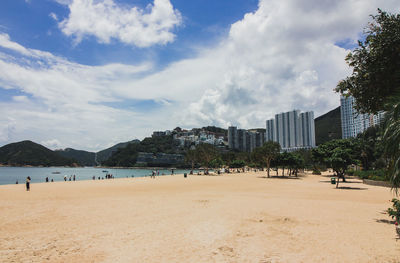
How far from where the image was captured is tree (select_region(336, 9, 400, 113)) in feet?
37.9

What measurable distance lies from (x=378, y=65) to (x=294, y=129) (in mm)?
174113

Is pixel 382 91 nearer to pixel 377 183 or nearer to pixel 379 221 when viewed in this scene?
pixel 379 221

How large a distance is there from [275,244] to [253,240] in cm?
84

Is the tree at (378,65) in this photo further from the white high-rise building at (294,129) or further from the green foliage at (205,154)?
the white high-rise building at (294,129)

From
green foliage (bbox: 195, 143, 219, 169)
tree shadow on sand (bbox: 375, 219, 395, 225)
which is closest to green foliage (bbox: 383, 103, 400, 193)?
tree shadow on sand (bbox: 375, 219, 395, 225)

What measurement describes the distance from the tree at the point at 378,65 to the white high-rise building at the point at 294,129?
521 ft

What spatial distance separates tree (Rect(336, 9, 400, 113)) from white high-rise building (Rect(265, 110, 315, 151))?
15886 cm

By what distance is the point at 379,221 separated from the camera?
12328 millimetres

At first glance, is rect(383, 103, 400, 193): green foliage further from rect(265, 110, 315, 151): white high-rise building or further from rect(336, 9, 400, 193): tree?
rect(265, 110, 315, 151): white high-rise building

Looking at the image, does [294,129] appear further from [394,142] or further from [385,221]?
[394,142]

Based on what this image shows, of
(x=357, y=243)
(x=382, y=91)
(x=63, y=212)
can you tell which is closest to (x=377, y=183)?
(x=382, y=91)

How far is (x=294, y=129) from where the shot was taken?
6934 inches

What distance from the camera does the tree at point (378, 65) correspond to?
11539 millimetres

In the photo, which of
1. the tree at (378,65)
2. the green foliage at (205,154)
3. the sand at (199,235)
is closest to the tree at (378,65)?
the tree at (378,65)
